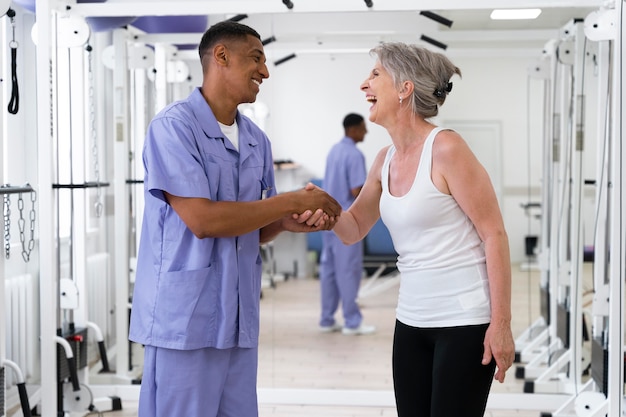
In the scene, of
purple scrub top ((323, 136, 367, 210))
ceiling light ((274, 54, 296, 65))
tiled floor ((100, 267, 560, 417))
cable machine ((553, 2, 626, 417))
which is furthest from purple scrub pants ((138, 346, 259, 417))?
purple scrub top ((323, 136, 367, 210))

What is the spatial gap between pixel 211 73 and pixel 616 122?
1530 millimetres

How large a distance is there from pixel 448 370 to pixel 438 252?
0.26 metres

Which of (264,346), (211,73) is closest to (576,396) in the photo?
(264,346)

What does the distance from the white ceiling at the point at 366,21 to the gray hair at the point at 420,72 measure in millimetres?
1200

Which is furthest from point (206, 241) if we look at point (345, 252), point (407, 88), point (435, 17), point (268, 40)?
point (345, 252)

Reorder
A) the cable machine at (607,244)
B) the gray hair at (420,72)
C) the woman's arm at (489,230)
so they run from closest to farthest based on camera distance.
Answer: the woman's arm at (489,230)
the gray hair at (420,72)
the cable machine at (607,244)

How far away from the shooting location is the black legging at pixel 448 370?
180 cm

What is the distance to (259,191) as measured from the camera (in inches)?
81.2

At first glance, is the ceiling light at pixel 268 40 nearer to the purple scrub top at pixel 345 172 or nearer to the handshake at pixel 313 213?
the purple scrub top at pixel 345 172

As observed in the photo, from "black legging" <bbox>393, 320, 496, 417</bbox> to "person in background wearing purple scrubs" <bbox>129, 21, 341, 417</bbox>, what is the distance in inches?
15.7

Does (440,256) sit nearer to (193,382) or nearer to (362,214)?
(362,214)

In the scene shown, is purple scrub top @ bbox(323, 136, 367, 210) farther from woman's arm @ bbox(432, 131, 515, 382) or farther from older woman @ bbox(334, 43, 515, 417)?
woman's arm @ bbox(432, 131, 515, 382)

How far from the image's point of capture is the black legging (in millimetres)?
1803

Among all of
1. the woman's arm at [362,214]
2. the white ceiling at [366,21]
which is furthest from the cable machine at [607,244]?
the woman's arm at [362,214]
